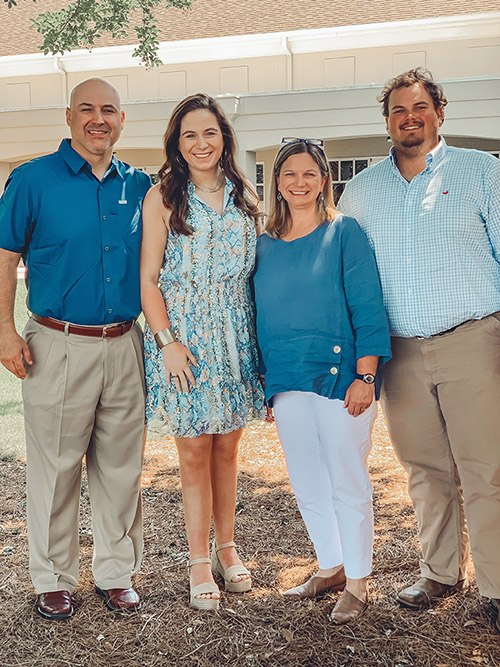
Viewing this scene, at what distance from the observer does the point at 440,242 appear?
3.38 m

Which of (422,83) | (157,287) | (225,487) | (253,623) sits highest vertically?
(422,83)

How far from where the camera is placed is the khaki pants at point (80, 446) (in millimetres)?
Result: 3539

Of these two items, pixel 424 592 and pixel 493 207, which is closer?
pixel 493 207

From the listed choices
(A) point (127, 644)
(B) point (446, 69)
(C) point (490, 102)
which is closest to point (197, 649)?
(A) point (127, 644)

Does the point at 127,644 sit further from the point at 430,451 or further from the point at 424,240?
the point at 424,240

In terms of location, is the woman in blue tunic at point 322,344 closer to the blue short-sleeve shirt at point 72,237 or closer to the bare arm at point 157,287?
the bare arm at point 157,287

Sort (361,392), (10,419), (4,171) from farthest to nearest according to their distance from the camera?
(4,171), (10,419), (361,392)

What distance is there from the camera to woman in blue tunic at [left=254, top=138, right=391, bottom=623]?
131 inches

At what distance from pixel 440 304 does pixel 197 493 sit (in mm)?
1404

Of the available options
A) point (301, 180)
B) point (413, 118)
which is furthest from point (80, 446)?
point (413, 118)

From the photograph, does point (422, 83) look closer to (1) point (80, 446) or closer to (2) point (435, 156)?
(2) point (435, 156)

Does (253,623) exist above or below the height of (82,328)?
below

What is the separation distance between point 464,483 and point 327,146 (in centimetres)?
1498

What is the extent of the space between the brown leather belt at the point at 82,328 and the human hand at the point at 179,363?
0.89ft
